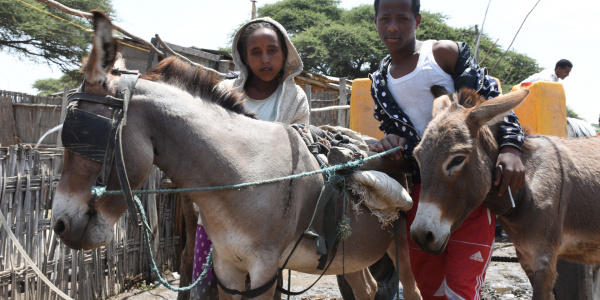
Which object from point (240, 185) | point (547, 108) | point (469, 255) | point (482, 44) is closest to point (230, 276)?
point (240, 185)

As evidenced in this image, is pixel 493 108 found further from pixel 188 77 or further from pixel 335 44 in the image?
pixel 335 44

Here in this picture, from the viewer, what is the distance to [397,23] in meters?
3.06

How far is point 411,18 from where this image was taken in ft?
10.1

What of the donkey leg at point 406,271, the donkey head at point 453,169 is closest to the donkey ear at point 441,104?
the donkey head at point 453,169

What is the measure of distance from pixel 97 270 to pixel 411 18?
14.6ft

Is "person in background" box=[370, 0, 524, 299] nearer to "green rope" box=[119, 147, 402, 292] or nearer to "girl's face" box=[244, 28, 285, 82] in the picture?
"green rope" box=[119, 147, 402, 292]

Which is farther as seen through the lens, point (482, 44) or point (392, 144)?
point (482, 44)

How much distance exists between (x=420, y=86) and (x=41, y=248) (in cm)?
405

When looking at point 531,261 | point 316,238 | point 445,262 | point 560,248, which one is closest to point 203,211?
point 316,238

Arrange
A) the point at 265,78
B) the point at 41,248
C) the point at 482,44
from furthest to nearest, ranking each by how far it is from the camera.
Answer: the point at 482,44, the point at 41,248, the point at 265,78

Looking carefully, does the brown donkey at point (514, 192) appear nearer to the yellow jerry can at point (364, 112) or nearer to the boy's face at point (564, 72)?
the yellow jerry can at point (364, 112)

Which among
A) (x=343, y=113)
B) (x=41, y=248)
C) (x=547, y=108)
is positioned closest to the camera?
(x=41, y=248)

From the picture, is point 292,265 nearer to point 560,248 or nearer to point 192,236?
point 560,248

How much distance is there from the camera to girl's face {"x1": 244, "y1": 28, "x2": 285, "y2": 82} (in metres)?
3.18
